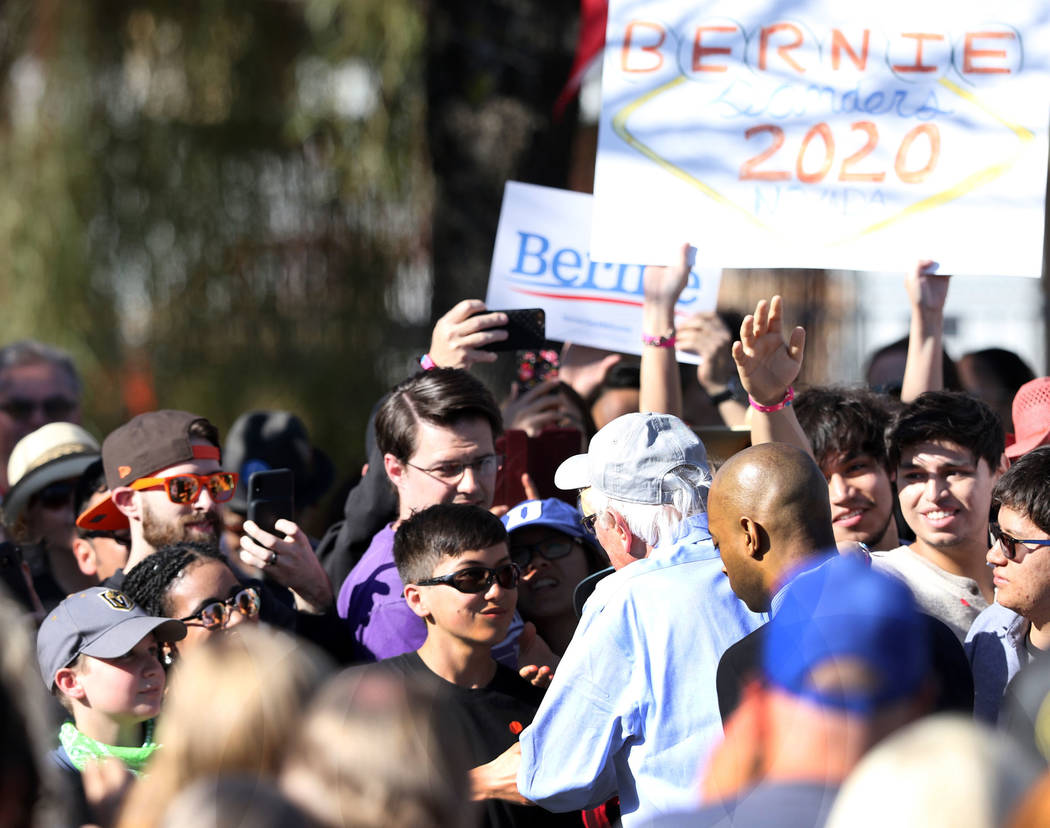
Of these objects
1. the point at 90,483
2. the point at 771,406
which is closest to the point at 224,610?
the point at 90,483

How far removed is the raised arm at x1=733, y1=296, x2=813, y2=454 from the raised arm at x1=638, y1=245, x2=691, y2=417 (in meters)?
0.51

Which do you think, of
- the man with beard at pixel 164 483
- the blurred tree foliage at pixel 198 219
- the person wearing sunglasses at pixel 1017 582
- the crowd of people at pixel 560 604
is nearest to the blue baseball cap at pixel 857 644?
the crowd of people at pixel 560 604

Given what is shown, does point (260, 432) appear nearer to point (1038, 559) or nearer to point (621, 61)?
point (621, 61)

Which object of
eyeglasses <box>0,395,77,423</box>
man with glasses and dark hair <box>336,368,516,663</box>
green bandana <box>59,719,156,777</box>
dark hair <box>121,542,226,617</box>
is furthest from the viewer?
eyeglasses <box>0,395,77,423</box>

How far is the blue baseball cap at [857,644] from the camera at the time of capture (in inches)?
65.5

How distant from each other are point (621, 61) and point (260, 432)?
190cm

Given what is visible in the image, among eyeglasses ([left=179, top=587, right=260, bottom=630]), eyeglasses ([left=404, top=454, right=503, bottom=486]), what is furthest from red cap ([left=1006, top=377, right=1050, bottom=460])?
eyeglasses ([left=179, top=587, right=260, bottom=630])

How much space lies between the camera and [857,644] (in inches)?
65.8

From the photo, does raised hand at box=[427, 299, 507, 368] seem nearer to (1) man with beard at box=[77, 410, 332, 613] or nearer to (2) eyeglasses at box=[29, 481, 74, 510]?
(1) man with beard at box=[77, 410, 332, 613]

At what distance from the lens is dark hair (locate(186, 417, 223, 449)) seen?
12.6 feet

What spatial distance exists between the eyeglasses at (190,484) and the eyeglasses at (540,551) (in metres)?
0.83

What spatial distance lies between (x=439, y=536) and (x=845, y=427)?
4.29 ft

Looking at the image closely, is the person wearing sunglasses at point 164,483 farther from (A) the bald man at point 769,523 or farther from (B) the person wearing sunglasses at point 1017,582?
(B) the person wearing sunglasses at point 1017,582

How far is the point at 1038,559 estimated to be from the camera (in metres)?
2.93
